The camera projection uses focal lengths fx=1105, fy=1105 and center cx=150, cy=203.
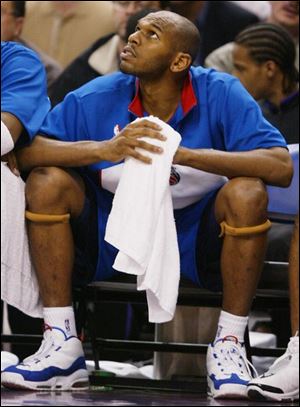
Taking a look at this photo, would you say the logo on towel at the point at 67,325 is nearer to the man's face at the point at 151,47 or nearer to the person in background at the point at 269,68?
the man's face at the point at 151,47

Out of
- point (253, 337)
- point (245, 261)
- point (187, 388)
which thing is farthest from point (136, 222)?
point (253, 337)

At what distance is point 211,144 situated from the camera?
3.34 metres

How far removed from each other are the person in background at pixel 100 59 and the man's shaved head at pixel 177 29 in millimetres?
1505

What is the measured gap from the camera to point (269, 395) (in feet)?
9.44

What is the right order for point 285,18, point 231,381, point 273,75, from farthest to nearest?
point 285,18 → point 273,75 → point 231,381

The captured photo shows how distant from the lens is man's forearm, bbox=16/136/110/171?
3.13 metres

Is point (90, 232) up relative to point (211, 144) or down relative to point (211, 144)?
down

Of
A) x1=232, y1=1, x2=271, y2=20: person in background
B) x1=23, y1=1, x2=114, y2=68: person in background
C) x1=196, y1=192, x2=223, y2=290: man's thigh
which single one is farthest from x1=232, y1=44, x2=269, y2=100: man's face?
x1=196, y1=192, x2=223, y2=290: man's thigh

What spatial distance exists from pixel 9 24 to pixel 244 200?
227 centimetres

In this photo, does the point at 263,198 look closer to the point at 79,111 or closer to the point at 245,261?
the point at 245,261

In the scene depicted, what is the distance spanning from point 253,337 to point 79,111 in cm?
146

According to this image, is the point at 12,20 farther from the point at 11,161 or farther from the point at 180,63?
the point at 11,161

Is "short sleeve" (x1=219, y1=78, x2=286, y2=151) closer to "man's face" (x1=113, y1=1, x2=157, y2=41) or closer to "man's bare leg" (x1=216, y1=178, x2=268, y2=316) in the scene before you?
"man's bare leg" (x1=216, y1=178, x2=268, y2=316)

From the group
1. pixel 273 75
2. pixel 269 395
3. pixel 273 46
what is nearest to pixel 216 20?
pixel 273 46
